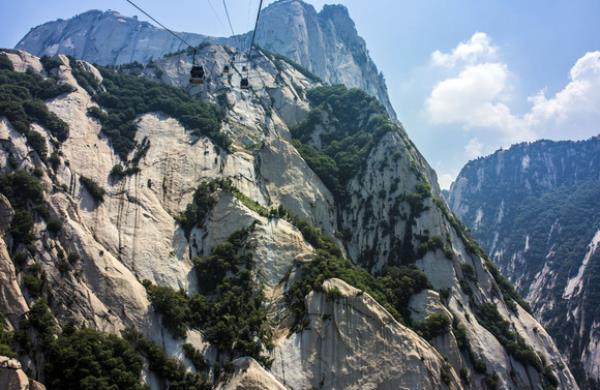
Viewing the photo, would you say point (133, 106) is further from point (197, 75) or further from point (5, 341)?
point (5, 341)

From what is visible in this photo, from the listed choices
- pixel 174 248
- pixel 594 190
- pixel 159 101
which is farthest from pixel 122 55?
pixel 594 190

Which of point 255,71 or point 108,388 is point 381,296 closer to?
point 108,388

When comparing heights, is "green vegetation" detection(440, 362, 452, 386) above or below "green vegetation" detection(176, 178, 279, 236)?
below

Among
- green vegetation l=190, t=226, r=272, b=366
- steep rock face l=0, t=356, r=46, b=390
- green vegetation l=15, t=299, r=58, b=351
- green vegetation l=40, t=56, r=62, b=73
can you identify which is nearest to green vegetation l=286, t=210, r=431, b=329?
green vegetation l=190, t=226, r=272, b=366

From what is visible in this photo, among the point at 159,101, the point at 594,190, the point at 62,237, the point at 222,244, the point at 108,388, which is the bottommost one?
the point at 108,388

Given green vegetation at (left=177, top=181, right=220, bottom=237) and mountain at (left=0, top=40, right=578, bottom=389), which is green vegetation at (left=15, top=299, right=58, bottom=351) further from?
green vegetation at (left=177, top=181, right=220, bottom=237)

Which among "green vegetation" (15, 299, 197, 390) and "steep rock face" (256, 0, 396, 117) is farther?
"steep rock face" (256, 0, 396, 117)

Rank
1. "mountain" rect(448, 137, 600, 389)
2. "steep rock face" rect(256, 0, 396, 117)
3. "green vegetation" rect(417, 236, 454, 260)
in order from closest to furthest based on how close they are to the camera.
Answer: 1. "green vegetation" rect(417, 236, 454, 260)
2. "mountain" rect(448, 137, 600, 389)
3. "steep rock face" rect(256, 0, 396, 117)

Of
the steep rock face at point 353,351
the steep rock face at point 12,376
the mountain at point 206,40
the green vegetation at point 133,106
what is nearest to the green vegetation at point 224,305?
the steep rock face at point 353,351
